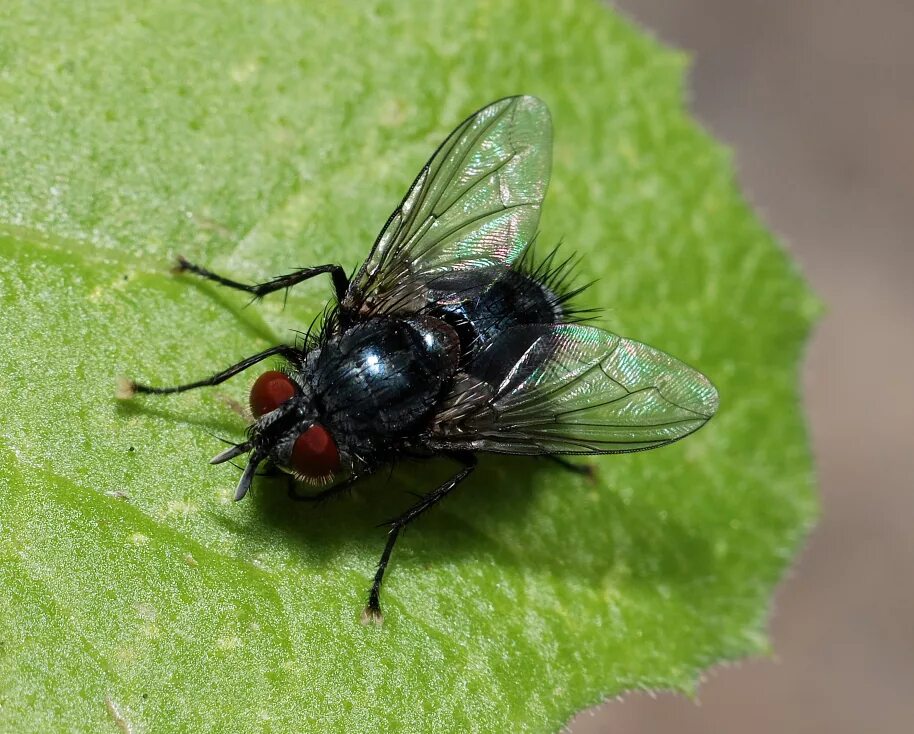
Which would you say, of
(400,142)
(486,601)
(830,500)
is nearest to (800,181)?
(830,500)

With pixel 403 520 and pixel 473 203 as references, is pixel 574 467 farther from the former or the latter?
pixel 473 203

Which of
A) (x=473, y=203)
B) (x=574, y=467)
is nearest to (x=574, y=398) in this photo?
(x=574, y=467)

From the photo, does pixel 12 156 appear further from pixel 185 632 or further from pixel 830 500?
pixel 830 500

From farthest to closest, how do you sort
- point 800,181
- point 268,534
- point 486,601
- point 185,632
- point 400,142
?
point 800,181
point 400,142
point 486,601
point 268,534
point 185,632

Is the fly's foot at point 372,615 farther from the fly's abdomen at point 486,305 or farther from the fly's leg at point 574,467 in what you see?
the fly's leg at point 574,467

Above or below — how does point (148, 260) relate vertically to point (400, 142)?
below
